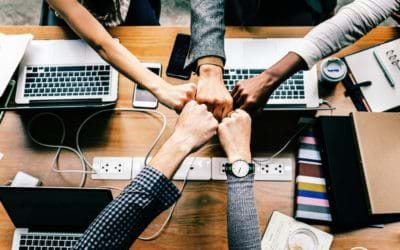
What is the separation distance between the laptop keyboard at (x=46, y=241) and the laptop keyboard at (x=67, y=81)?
39cm

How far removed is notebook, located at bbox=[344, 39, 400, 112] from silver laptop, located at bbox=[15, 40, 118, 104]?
711 millimetres

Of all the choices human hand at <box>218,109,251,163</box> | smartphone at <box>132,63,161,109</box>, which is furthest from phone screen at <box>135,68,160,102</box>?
human hand at <box>218,109,251,163</box>

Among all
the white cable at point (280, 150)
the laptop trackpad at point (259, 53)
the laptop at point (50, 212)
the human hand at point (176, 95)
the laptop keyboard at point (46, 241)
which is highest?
the laptop trackpad at point (259, 53)

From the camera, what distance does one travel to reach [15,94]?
1.36 meters

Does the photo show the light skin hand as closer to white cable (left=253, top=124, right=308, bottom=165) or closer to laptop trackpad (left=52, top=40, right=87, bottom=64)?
white cable (left=253, top=124, right=308, bottom=165)

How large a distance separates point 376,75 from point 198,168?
0.58 m

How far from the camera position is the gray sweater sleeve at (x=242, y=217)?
108cm

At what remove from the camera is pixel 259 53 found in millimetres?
1371

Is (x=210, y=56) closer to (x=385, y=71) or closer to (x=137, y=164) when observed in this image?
(x=137, y=164)

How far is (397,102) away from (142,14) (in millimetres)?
888

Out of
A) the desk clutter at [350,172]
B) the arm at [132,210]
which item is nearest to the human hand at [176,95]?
the arm at [132,210]

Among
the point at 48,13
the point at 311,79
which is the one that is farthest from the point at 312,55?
the point at 48,13

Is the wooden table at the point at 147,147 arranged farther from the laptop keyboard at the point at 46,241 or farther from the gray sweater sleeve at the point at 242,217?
the gray sweater sleeve at the point at 242,217

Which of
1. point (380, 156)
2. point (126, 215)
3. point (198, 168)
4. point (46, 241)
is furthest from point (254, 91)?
point (46, 241)
